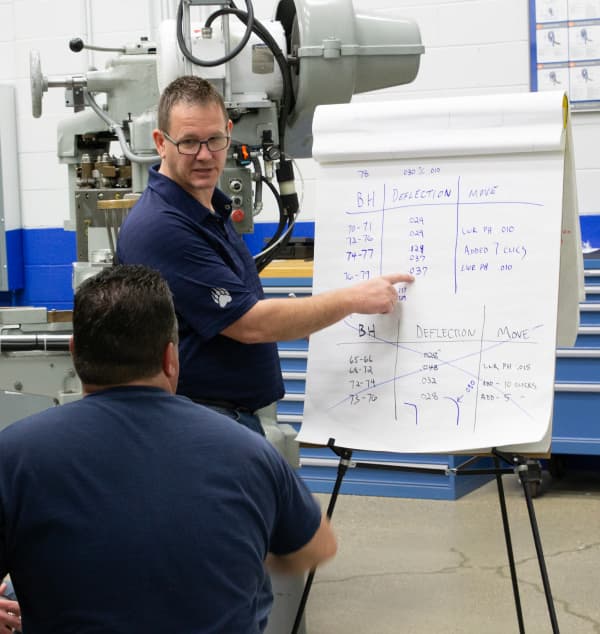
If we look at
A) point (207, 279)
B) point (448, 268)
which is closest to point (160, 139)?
point (207, 279)

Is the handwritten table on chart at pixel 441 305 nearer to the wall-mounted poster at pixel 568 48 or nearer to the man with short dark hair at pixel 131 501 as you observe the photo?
the man with short dark hair at pixel 131 501

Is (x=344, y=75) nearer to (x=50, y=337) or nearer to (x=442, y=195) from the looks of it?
(x=442, y=195)

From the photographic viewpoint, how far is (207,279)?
2.10 meters

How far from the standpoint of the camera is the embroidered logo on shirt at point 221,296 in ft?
6.89

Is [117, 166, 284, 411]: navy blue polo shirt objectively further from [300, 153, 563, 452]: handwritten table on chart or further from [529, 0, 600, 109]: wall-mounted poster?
[529, 0, 600, 109]: wall-mounted poster

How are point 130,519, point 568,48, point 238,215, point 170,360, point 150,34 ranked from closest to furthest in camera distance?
point 130,519 → point 170,360 → point 238,215 → point 568,48 → point 150,34

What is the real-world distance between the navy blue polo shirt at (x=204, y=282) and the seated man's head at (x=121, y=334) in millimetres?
778

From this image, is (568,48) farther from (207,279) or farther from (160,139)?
(207,279)

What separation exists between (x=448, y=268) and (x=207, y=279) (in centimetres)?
50

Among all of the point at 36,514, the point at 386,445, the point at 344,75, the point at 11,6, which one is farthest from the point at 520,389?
the point at 11,6

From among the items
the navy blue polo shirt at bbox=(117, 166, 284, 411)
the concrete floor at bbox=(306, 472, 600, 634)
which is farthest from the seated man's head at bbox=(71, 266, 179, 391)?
the concrete floor at bbox=(306, 472, 600, 634)

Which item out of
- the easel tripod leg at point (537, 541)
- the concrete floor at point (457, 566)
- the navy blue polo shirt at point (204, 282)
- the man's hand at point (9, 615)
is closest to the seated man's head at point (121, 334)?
the man's hand at point (9, 615)

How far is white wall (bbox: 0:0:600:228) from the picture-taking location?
4328mm

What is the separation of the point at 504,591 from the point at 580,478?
125 cm
